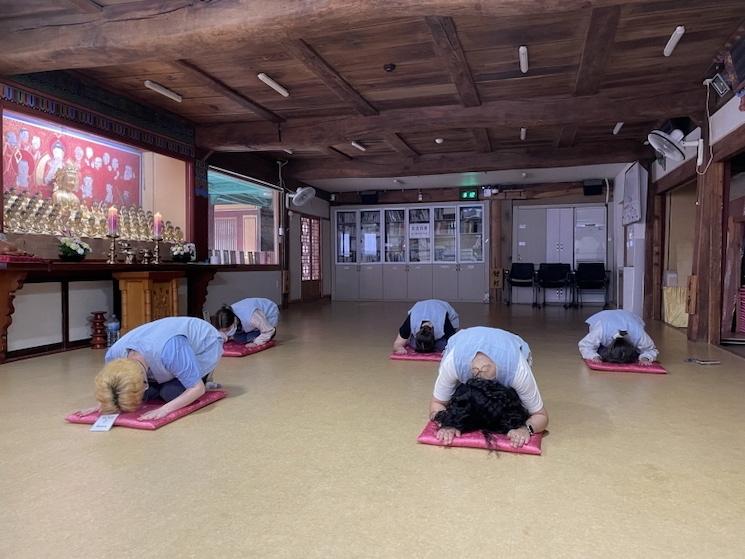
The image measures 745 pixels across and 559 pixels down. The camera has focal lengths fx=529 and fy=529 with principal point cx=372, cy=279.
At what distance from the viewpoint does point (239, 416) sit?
2.99 meters

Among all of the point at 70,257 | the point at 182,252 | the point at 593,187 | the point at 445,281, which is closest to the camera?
the point at 70,257

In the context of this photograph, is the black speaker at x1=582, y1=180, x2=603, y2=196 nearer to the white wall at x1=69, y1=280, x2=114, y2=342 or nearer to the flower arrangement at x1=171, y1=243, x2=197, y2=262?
the flower arrangement at x1=171, y1=243, x2=197, y2=262

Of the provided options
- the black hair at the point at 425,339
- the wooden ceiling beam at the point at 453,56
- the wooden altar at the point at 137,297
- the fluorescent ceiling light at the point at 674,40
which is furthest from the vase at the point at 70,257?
the fluorescent ceiling light at the point at 674,40

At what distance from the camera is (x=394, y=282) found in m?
12.6

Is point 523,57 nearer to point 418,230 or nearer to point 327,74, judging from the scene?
point 327,74

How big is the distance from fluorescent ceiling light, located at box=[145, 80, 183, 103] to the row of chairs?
25.3 feet

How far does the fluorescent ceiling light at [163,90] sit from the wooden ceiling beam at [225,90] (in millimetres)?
490

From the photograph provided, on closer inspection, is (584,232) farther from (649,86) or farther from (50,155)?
(50,155)

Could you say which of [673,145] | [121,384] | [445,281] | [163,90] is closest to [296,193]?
[163,90]

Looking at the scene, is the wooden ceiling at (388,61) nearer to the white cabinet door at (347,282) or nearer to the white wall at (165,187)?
the white wall at (165,187)

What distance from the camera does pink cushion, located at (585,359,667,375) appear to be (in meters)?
4.12

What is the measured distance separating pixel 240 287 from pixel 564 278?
6.53 meters

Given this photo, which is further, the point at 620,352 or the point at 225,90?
the point at 225,90

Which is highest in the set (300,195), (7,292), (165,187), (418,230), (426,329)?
(300,195)
